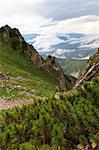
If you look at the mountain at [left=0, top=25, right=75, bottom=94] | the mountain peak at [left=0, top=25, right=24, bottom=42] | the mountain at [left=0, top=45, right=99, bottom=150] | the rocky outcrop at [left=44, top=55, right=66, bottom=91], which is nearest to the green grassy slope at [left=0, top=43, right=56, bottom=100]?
the mountain at [left=0, top=25, right=75, bottom=94]

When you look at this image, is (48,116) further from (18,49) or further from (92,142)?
(18,49)

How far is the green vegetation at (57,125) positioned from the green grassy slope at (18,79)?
31.8m

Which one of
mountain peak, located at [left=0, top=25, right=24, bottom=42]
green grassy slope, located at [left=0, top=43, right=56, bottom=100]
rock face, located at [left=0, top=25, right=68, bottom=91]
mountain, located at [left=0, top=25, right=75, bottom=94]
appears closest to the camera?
green grassy slope, located at [left=0, top=43, right=56, bottom=100]

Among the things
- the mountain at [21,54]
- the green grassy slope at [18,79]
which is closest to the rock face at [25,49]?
the mountain at [21,54]

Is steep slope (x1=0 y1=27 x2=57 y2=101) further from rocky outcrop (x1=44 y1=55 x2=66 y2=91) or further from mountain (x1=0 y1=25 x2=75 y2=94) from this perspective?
rocky outcrop (x1=44 y1=55 x2=66 y2=91)

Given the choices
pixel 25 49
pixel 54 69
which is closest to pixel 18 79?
pixel 25 49

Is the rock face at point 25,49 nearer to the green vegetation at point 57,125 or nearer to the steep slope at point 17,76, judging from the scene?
the steep slope at point 17,76

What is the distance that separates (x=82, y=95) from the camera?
938 centimetres

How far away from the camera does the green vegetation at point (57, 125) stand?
829 cm

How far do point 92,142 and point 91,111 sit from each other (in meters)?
0.81

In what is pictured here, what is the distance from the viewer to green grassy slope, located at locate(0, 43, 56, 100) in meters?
49.2

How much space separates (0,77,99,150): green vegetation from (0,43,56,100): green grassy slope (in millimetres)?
31790

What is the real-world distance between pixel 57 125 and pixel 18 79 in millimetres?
51762

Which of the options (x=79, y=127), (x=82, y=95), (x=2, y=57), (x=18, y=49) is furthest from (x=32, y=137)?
(x=18, y=49)
